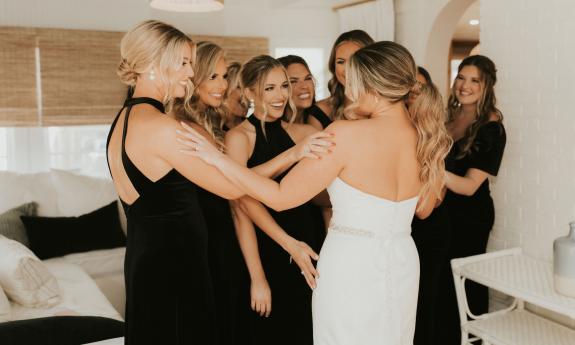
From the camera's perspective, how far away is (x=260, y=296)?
7.02 ft

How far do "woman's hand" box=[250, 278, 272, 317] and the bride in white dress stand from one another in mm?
331

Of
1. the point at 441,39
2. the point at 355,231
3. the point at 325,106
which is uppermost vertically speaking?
the point at 441,39

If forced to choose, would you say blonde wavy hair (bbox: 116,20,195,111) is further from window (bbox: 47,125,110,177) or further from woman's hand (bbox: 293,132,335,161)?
window (bbox: 47,125,110,177)

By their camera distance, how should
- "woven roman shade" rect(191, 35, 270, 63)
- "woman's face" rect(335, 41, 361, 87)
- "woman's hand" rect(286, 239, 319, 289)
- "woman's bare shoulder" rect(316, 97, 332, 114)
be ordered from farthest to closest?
"woven roman shade" rect(191, 35, 270, 63), "woman's bare shoulder" rect(316, 97, 332, 114), "woman's face" rect(335, 41, 361, 87), "woman's hand" rect(286, 239, 319, 289)

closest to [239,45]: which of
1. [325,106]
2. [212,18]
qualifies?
[212,18]

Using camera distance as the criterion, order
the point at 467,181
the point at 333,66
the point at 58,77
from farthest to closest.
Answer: the point at 58,77, the point at 333,66, the point at 467,181

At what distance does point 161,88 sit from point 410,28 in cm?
352

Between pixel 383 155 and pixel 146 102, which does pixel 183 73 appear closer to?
pixel 146 102

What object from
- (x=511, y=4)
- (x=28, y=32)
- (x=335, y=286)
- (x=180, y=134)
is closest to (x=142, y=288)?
Result: (x=180, y=134)

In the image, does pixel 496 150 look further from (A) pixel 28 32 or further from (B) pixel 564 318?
(A) pixel 28 32

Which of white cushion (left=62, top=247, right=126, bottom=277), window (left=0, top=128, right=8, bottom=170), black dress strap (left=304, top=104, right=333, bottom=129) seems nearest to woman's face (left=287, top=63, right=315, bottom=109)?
black dress strap (left=304, top=104, right=333, bottom=129)

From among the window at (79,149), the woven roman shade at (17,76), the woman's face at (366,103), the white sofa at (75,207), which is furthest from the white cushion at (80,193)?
the woman's face at (366,103)

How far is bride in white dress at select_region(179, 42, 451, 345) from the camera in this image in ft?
5.52

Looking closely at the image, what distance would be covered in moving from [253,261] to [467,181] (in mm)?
1231
